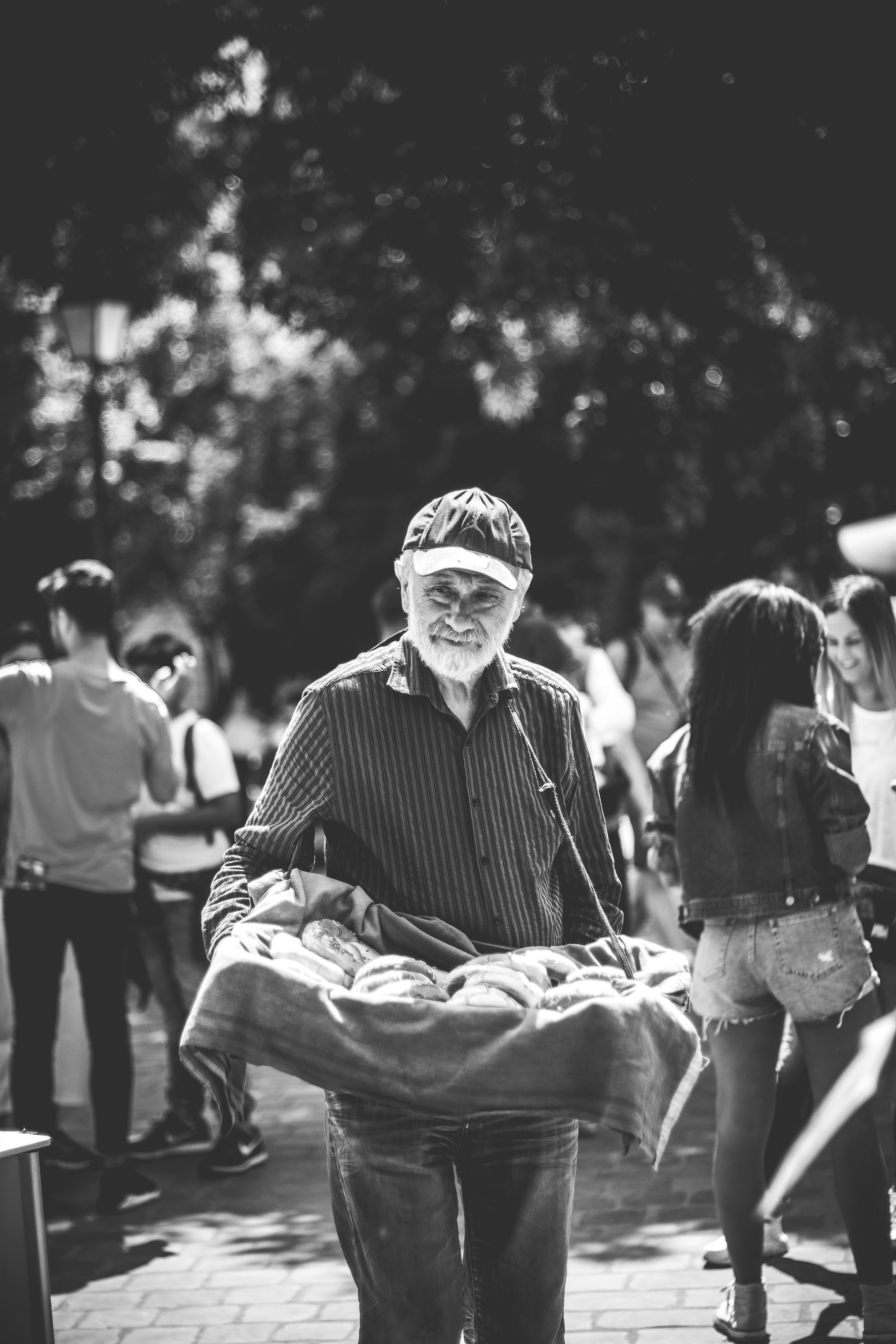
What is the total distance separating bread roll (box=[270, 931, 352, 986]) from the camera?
2.77 m

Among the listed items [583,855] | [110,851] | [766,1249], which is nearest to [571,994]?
[583,855]

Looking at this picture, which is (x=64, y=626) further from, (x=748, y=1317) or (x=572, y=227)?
(x=572, y=227)

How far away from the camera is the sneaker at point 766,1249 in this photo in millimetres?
4773

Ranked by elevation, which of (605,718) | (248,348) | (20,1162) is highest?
(248,348)

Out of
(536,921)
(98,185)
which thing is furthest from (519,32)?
(536,921)

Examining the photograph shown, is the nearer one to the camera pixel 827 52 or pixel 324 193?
pixel 827 52

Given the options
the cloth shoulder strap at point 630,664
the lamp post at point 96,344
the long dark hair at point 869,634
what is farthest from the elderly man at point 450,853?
the lamp post at point 96,344

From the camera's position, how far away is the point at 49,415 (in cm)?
2308

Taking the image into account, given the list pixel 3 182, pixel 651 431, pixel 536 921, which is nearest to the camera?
pixel 536 921

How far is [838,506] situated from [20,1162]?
9791mm

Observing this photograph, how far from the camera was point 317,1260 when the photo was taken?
5078 millimetres

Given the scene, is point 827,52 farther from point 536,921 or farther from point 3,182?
point 536,921

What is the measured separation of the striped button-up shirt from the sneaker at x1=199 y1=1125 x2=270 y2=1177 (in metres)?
3.27

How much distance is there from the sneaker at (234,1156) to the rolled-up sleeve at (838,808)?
9.75ft
